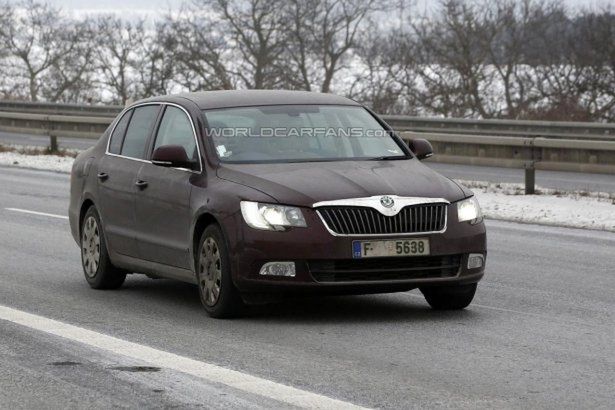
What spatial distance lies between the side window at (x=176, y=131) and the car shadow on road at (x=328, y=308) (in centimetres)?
106

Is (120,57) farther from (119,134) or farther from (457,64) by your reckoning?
(119,134)

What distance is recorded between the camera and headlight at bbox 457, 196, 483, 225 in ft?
29.9

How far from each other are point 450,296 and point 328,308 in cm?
81

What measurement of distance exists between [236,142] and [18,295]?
1.96 meters

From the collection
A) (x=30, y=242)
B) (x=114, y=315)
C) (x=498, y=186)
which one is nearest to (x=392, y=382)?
(x=114, y=315)

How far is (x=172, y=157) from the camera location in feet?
31.4

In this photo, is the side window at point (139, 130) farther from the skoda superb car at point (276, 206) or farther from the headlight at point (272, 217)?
the headlight at point (272, 217)

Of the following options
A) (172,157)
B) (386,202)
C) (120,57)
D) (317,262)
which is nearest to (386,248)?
(386,202)

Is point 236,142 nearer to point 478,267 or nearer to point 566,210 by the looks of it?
point 478,267

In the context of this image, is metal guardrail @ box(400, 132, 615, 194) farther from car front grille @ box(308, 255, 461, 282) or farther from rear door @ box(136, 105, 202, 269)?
car front grille @ box(308, 255, 461, 282)

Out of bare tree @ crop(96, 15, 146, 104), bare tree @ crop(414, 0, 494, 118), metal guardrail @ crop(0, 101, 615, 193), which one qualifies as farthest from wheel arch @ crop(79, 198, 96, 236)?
bare tree @ crop(96, 15, 146, 104)

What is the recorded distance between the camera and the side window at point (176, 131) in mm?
9906

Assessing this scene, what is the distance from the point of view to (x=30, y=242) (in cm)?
1448

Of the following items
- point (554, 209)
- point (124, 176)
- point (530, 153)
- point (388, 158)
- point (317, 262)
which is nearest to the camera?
point (317, 262)
